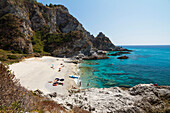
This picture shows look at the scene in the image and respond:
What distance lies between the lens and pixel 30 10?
7294 centimetres

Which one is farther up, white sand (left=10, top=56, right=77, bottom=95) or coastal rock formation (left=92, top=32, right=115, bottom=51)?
coastal rock formation (left=92, top=32, right=115, bottom=51)

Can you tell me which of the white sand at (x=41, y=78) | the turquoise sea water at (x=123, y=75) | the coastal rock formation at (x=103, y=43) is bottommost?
the turquoise sea water at (x=123, y=75)

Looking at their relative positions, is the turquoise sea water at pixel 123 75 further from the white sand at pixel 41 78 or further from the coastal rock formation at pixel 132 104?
the coastal rock formation at pixel 132 104

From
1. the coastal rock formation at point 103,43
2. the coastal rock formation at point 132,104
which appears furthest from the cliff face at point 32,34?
the coastal rock formation at point 103,43

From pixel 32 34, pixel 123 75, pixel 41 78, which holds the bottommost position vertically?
pixel 123 75

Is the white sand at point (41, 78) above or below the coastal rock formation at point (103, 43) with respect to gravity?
below

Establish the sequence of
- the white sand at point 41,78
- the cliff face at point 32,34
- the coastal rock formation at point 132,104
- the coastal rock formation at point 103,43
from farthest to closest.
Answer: the coastal rock formation at point 103,43 < the cliff face at point 32,34 < the white sand at point 41,78 < the coastal rock formation at point 132,104

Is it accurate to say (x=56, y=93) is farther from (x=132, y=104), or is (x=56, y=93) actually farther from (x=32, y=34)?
(x=32, y=34)

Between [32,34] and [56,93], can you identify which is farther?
[32,34]

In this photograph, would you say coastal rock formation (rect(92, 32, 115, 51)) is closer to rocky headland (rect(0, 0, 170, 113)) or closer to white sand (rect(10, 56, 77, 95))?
rocky headland (rect(0, 0, 170, 113))

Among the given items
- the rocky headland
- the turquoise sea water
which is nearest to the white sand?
the rocky headland

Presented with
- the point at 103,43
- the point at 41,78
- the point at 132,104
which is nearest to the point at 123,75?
the point at 132,104

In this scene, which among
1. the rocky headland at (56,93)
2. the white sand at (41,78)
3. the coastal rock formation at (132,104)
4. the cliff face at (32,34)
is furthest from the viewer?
the cliff face at (32,34)

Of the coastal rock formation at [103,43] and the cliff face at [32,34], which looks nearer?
the cliff face at [32,34]
